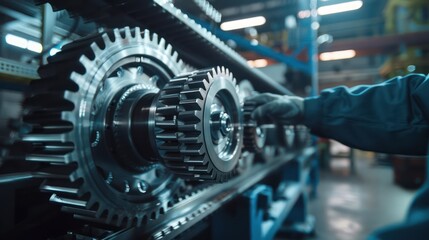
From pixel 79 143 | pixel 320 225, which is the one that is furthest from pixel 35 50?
pixel 320 225

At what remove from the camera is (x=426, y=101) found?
31.4 inches

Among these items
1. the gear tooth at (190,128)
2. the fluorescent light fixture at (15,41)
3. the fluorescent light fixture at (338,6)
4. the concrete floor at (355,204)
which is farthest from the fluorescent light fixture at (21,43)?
the fluorescent light fixture at (338,6)

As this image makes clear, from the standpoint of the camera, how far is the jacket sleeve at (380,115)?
869 millimetres

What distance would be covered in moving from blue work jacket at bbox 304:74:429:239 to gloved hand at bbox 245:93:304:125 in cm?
7

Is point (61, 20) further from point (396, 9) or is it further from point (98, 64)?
point (396, 9)

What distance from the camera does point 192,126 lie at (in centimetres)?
59

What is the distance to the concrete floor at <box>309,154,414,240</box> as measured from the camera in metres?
2.56

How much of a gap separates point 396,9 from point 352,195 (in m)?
3.59

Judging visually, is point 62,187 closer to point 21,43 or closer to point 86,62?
point 86,62

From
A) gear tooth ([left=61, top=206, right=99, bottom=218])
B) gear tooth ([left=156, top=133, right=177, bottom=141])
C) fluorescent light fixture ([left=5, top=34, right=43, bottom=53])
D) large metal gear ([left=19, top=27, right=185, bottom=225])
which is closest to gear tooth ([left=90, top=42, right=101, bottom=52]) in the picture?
large metal gear ([left=19, top=27, right=185, bottom=225])

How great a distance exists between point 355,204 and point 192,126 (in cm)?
338

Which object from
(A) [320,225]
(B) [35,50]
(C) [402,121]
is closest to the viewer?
(C) [402,121]

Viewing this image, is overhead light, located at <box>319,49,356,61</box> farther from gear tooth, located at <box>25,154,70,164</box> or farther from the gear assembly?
gear tooth, located at <box>25,154,70,164</box>

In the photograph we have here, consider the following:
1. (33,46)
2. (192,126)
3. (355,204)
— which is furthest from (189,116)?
(355,204)
